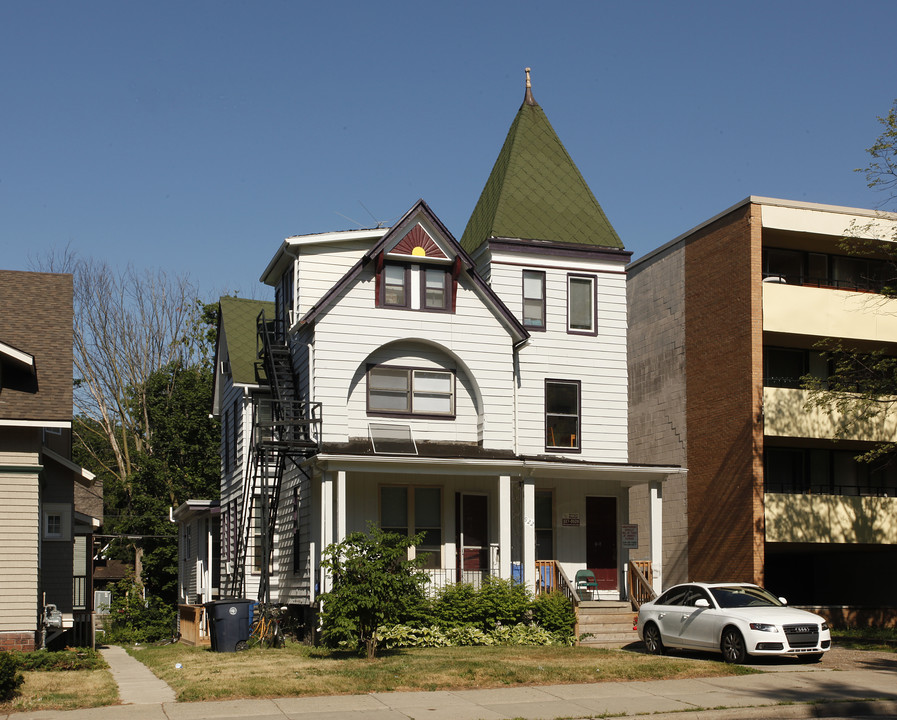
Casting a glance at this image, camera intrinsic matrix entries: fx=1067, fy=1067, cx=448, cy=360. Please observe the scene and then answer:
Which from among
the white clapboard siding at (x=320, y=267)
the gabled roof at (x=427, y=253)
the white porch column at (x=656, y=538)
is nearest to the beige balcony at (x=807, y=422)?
the white porch column at (x=656, y=538)

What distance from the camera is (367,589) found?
1906 cm

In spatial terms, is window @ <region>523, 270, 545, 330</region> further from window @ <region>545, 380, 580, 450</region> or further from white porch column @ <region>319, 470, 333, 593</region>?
white porch column @ <region>319, 470, 333, 593</region>

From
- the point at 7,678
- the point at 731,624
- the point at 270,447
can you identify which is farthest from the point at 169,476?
the point at 731,624

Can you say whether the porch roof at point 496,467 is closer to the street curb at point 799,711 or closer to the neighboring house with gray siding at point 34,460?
the neighboring house with gray siding at point 34,460

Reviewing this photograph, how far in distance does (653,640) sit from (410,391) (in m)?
8.46

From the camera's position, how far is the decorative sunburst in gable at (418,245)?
2548cm

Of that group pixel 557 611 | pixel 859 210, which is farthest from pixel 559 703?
pixel 859 210

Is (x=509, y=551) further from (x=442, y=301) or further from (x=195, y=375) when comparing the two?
(x=195, y=375)

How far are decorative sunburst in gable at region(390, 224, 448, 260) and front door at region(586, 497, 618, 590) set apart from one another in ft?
25.0

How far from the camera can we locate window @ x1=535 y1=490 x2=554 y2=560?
27094 millimetres

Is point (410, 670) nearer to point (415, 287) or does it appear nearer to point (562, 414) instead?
point (415, 287)

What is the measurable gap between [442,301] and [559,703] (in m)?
13.0

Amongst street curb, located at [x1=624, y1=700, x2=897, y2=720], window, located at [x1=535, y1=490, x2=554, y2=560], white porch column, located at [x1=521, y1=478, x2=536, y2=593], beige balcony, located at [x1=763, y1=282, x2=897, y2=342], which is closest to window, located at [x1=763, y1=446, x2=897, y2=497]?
beige balcony, located at [x1=763, y1=282, x2=897, y2=342]

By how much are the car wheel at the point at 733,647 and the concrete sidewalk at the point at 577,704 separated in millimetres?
1813
